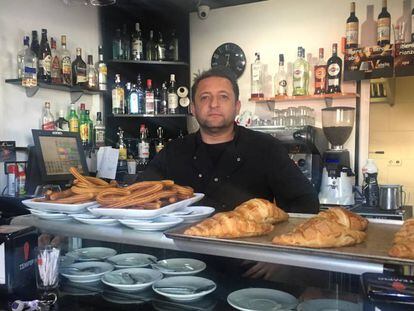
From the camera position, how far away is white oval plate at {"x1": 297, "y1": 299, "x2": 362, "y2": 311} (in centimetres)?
100

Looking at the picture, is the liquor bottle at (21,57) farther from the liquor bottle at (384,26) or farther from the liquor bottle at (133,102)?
the liquor bottle at (384,26)

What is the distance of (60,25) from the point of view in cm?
314

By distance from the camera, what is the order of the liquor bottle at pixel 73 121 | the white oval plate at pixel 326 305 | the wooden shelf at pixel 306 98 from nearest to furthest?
1. the white oval plate at pixel 326 305
2. the liquor bottle at pixel 73 121
3. the wooden shelf at pixel 306 98

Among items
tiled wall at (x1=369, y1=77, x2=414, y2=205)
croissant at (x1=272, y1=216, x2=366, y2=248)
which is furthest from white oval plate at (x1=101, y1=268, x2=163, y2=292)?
tiled wall at (x1=369, y1=77, x2=414, y2=205)

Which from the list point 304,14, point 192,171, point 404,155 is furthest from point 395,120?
point 192,171

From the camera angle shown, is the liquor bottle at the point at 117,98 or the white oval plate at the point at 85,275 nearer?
the white oval plate at the point at 85,275

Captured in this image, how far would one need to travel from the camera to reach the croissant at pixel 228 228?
0.98 m

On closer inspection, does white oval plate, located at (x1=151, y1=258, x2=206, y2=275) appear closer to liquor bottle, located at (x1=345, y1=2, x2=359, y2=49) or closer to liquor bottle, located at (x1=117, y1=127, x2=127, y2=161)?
liquor bottle, located at (x1=117, y1=127, x2=127, y2=161)

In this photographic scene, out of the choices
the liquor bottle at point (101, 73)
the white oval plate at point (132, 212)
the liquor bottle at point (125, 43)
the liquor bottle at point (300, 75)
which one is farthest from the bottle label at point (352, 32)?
the white oval plate at point (132, 212)

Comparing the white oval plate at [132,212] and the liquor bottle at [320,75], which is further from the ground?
the liquor bottle at [320,75]

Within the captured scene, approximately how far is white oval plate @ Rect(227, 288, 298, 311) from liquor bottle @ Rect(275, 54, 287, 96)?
2.48 metres

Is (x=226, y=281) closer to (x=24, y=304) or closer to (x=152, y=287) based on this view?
(x=152, y=287)

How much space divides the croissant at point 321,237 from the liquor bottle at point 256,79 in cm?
266

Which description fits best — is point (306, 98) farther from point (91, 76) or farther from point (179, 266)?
point (179, 266)
